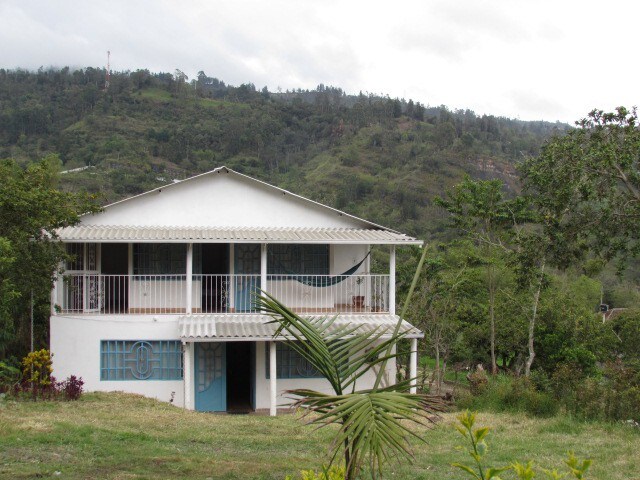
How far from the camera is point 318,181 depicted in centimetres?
Answer: 5822

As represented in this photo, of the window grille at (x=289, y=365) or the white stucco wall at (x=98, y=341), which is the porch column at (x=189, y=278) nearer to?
the white stucco wall at (x=98, y=341)

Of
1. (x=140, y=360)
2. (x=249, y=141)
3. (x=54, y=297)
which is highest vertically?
(x=249, y=141)

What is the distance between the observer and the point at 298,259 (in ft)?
58.0

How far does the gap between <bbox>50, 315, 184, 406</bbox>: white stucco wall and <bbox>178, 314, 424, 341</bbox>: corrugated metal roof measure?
69cm

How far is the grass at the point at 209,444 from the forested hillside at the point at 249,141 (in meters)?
32.4

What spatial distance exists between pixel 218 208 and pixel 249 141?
48.9m

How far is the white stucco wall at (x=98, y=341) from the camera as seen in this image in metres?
15.8

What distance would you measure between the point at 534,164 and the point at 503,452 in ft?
21.4

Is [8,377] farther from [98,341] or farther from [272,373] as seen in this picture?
[272,373]

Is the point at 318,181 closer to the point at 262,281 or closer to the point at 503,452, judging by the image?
the point at 262,281

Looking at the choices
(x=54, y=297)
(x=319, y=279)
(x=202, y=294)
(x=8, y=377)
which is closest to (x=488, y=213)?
(x=319, y=279)

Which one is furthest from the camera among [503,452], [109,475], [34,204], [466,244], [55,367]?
[466,244]

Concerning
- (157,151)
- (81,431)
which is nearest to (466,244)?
(81,431)

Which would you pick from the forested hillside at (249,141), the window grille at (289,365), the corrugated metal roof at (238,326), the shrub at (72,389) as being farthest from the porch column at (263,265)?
the forested hillside at (249,141)
